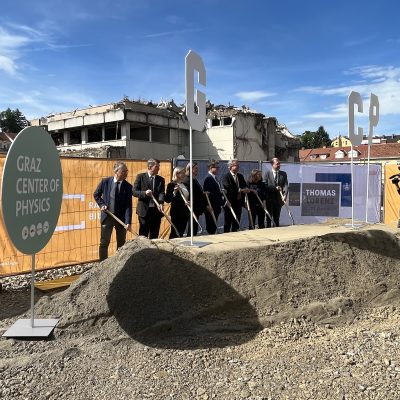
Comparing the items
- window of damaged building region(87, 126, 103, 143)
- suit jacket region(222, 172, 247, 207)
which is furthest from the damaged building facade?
suit jacket region(222, 172, 247, 207)

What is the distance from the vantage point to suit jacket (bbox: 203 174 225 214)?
8.35 metres

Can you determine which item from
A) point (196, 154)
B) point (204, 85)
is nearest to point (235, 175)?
point (204, 85)

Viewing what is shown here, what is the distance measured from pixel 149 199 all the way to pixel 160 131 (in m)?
34.9

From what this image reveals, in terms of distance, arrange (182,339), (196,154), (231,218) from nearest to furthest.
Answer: (182,339)
(231,218)
(196,154)

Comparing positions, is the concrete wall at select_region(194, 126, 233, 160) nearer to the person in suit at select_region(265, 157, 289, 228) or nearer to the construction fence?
the person in suit at select_region(265, 157, 289, 228)

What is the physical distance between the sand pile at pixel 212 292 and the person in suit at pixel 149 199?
187cm

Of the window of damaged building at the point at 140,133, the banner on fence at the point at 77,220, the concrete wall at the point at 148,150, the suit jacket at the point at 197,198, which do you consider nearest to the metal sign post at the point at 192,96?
the suit jacket at the point at 197,198

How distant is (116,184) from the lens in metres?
6.63

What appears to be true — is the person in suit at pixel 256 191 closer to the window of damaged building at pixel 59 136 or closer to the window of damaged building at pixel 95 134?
the window of damaged building at pixel 95 134

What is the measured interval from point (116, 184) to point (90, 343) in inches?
126

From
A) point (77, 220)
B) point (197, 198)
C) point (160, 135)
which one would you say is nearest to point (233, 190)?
point (197, 198)

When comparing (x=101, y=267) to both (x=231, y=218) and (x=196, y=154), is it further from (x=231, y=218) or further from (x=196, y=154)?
(x=196, y=154)

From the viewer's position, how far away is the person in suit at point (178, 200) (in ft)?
23.8

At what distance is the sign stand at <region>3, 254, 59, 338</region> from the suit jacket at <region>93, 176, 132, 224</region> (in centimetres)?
256
